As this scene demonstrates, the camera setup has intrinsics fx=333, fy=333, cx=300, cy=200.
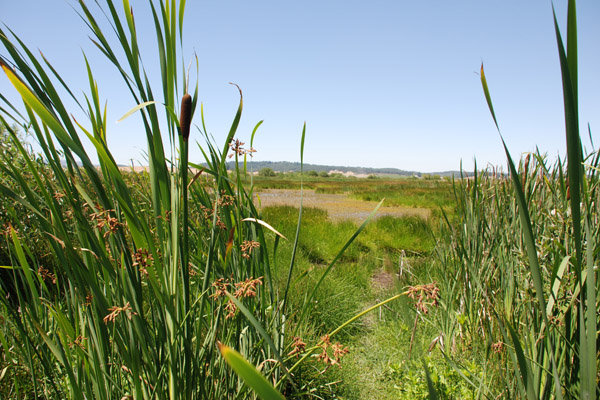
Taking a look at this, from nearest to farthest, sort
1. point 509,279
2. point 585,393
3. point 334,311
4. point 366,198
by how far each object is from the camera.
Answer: point 585,393
point 509,279
point 334,311
point 366,198

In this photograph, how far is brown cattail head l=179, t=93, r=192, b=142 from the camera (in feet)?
1.56

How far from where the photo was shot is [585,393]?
17.0 inches


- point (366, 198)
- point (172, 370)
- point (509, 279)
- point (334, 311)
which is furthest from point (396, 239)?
point (366, 198)

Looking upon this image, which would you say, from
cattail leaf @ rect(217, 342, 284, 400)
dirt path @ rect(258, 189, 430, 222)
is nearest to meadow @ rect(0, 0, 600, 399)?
cattail leaf @ rect(217, 342, 284, 400)

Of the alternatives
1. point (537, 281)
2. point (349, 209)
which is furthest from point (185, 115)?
point (349, 209)

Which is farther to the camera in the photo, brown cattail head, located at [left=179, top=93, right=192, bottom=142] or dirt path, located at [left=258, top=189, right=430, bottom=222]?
dirt path, located at [left=258, top=189, right=430, bottom=222]

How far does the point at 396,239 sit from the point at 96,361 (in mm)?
5725

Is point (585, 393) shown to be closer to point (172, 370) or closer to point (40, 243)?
point (172, 370)

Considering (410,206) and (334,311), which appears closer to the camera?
(334,311)

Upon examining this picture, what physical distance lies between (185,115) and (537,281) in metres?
0.48

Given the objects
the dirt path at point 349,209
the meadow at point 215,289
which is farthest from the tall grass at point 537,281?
the dirt path at point 349,209

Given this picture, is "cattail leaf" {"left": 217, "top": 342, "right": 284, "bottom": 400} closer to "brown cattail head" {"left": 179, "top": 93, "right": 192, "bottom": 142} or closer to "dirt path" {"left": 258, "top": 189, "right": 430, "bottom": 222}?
"brown cattail head" {"left": 179, "top": 93, "right": 192, "bottom": 142}

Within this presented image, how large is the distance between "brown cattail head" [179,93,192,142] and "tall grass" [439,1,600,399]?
37cm

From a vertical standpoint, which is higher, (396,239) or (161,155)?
(161,155)
